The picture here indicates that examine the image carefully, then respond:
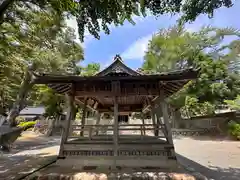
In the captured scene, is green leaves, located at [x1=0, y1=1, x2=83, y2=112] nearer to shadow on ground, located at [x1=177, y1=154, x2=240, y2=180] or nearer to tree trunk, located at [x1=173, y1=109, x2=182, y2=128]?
shadow on ground, located at [x1=177, y1=154, x2=240, y2=180]

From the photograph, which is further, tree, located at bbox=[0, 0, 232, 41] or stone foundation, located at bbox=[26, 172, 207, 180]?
stone foundation, located at bbox=[26, 172, 207, 180]

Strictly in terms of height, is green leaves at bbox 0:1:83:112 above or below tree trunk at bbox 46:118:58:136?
above

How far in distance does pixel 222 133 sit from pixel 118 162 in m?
14.1

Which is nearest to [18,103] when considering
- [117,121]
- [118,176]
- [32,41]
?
[32,41]

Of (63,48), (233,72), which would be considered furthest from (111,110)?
(233,72)

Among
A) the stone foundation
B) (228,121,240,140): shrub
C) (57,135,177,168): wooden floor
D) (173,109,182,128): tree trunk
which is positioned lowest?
the stone foundation

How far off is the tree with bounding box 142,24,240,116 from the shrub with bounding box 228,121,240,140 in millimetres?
1841

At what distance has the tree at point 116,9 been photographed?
3.87 m

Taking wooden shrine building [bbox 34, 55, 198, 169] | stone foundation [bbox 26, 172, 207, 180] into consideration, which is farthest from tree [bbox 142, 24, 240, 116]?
stone foundation [bbox 26, 172, 207, 180]

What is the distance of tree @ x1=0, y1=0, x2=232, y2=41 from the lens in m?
3.87

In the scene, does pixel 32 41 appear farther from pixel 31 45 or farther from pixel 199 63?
pixel 199 63

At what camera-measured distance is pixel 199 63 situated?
16719 millimetres

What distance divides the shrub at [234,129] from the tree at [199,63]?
184cm

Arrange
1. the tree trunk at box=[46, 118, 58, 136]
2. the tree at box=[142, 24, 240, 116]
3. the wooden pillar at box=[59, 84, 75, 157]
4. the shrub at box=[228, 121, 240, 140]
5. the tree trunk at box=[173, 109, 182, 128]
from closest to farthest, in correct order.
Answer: the wooden pillar at box=[59, 84, 75, 157], the shrub at box=[228, 121, 240, 140], the tree at box=[142, 24, 240, 116], the tree trunk at box=[173, 109, 182, 128], the tree trunk at box=[46, 118, 58, 136]
